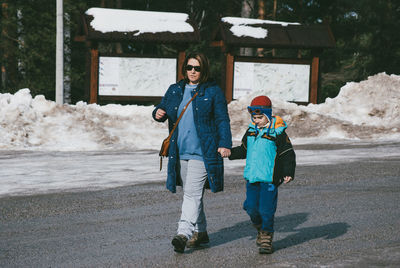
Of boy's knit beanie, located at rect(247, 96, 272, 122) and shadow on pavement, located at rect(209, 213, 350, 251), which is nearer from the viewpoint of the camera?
boy's knit beanie, located at rect(247, 96, 272, 122)

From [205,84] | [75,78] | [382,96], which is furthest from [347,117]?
[205,84]

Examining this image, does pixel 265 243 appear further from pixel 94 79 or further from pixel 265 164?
pixel 94 79

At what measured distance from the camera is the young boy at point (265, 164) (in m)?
5.23

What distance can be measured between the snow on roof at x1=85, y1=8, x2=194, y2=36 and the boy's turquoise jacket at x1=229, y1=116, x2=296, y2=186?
13631 millimetres

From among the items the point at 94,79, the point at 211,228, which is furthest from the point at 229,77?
the point at 211,228

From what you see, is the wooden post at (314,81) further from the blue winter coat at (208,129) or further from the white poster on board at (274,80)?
the blue winter coat at (208,129)

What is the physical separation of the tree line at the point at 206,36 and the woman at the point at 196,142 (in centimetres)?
1468

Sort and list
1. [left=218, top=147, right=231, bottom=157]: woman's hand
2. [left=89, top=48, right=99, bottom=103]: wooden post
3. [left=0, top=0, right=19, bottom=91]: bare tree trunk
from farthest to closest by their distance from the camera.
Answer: [left=0, top=0, right=19, bottom=91]: bare tree trunk → [left=89, top=48, right=99, bottom=103]: wooden post → [left=218, top=147, right=231, bottom=157]: woman's hand

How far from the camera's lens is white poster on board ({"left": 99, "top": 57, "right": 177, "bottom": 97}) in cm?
1786

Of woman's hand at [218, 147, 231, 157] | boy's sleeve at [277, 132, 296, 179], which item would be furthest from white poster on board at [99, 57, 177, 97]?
boy's sleeve at [277, 132, 296, 179]

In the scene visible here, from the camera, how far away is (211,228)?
647 centimetres

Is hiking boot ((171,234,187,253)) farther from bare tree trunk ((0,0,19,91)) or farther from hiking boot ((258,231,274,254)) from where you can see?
bare tree trunk ((0,0,19,91))

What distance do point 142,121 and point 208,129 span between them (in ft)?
38.1

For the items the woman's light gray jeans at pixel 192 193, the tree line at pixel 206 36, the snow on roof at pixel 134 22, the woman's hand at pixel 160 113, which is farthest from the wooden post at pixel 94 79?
the woman's light gray jeans at pixel 192 193
